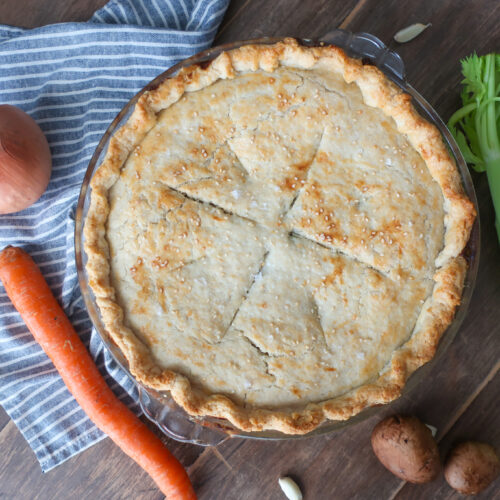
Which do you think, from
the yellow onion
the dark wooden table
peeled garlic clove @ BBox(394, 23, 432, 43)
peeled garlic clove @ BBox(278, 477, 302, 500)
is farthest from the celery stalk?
the yellow onion

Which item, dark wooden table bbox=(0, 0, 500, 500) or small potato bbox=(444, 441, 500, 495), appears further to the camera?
dark wooden table bbox=(0, 0, 500, 500)

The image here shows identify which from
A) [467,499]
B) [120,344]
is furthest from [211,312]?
[467,499]

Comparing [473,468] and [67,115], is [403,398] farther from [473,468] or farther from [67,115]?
[67,115]

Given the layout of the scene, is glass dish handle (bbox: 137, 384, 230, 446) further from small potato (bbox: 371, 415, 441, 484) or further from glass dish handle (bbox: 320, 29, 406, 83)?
glass dish handle (bbox: 320, 29, 406, 83)

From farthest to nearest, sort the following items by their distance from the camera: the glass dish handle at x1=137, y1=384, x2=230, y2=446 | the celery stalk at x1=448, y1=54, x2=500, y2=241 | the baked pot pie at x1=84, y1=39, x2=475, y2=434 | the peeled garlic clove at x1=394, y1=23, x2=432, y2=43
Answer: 1. the peeled garlic clove at x1=394, y1=23, x2=432, y2=43
2. the celery stalk at x1=448, y1=54, x2=500, y2=241
3. the glass dish handle at x1=137, y1=384, x2=230, y2=446
4. the baked pot pie at x1=84, y1=39, x2=475, y2=434

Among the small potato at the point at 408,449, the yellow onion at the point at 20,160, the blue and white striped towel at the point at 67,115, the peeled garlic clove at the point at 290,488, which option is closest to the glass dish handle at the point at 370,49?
the blue and white striped towel at the point at 67,115

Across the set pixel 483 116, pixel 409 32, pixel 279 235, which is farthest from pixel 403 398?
pixel 409 32
